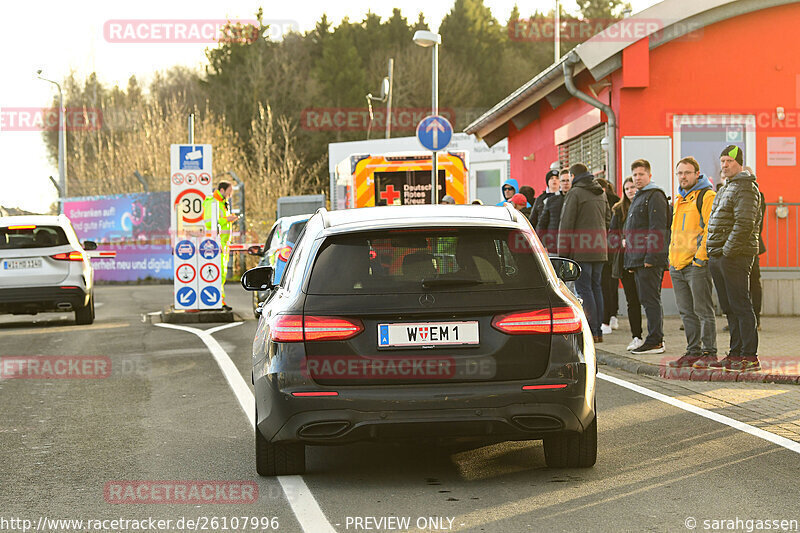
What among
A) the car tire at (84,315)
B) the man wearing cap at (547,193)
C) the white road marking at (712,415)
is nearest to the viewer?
the white road marking at (712,415)

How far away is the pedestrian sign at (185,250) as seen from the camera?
18719 mm

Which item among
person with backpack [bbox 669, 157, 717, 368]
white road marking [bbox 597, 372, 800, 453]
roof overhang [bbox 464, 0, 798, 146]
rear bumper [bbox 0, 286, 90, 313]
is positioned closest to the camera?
white road marking [bbox 597, 372, 800, 453]

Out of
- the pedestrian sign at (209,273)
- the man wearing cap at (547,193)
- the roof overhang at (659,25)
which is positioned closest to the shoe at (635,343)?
the man wearing cap at (547,193)

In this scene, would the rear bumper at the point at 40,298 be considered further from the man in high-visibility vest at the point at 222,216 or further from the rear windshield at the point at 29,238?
the man in high-visibility vest at the point at 222,216

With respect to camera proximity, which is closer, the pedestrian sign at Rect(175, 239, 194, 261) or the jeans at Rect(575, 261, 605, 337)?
the jeans at Rect(575, 261, 605, 337)

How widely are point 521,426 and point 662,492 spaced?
2.51ft

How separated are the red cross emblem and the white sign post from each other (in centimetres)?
730

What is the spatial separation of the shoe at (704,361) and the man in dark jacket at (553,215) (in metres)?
3.89

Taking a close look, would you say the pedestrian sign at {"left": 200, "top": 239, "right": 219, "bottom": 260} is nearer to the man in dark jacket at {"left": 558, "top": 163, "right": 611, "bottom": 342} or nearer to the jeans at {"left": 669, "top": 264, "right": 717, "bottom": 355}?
the man in dark jacket at {"left": 558, "top": 163, "right": 611, "bottom": 342}

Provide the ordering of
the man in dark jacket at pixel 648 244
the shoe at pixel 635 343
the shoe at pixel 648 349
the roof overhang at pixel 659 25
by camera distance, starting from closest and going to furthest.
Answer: the man in dark jacket at pixel 648 244, the shoe at pixel 648 349, the shoe at pixel 635 343, the roof overhang at pixel 659 25

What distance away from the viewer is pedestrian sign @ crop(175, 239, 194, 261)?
18719 millimetres

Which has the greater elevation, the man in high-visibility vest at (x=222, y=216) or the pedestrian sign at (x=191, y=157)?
the pedestrian sign at (x=191, y=157)

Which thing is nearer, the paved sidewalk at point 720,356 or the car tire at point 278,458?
the car tire at point 278,458

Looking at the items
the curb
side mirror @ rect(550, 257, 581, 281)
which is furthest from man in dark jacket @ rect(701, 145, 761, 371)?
side mirror @ rect(550, 257, 581, 281)
